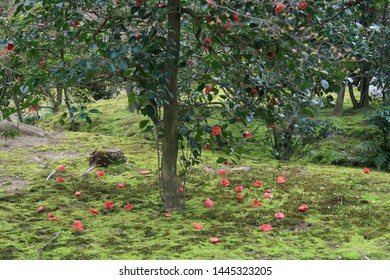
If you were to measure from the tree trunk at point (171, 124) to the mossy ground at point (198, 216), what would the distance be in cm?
15

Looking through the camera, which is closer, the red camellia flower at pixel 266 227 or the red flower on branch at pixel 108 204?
the red camellia flower at pixel 266 227

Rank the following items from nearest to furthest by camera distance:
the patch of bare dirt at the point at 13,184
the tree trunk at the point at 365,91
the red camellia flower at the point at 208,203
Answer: the red camellia flower at the point at 208,203 → the patch of bare dirt at the point at 13,184 → the tree trunk at the point at 365,91

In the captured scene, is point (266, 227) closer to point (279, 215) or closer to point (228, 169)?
point (279, 215)

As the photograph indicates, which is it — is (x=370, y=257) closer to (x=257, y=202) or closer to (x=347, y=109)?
(x=257, y=202)

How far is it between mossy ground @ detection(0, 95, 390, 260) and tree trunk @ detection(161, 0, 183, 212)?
148mm

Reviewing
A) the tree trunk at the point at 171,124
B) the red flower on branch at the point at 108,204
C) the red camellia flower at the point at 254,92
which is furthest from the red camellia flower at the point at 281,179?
the red flower on branch at the point at 108,204

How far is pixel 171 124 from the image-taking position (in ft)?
11.0

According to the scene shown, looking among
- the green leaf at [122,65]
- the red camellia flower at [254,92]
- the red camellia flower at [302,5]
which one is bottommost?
the red camellia flower at [254,92]

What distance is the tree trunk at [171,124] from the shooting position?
10.3 feet

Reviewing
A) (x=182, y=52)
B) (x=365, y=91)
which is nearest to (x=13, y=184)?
(x=182, y=52)

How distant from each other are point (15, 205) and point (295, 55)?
2.40 m

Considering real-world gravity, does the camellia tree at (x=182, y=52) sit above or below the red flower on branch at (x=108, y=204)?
above

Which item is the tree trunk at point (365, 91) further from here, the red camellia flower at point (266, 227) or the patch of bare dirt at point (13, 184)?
the patch of bare dirt at point (13, 184)

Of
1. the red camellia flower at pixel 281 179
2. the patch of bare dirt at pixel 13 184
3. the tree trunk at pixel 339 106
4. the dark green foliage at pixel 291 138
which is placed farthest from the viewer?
the tree trunk at pixel 339 106
